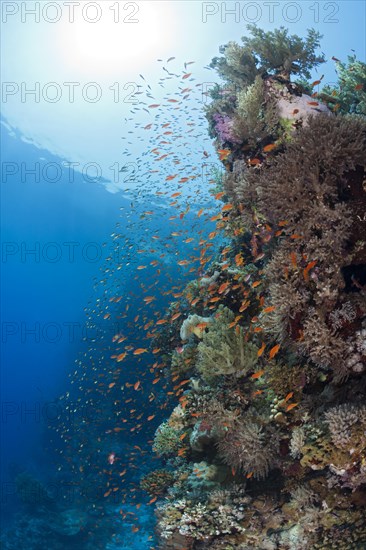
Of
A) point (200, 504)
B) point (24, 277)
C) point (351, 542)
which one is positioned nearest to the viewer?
point (351, 542)

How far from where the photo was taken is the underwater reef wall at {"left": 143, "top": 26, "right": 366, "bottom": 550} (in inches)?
180

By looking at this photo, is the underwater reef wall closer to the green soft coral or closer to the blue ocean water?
the green soft coral

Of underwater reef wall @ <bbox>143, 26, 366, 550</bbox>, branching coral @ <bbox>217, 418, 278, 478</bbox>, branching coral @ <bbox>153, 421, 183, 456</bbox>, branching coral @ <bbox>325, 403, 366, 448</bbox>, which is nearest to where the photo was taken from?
branching coral @ <bbox>325, 403, 366, 448</bbox>

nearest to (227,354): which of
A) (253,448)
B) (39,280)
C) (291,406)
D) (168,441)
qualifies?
(291,406)

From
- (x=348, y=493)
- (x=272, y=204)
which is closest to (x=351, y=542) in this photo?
(x=348, y=493)

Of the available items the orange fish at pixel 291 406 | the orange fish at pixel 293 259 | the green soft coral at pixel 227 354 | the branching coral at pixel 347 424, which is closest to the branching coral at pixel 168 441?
the green soft coral at pixel 227 354

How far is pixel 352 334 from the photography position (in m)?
4.56

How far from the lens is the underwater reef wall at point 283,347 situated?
4.58m

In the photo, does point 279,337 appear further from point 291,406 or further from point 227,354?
point 227,354

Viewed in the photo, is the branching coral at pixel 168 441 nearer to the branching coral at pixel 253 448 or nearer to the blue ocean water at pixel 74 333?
the blue ocean water at pixel 74 333

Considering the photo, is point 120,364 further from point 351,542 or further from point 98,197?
point 98,197

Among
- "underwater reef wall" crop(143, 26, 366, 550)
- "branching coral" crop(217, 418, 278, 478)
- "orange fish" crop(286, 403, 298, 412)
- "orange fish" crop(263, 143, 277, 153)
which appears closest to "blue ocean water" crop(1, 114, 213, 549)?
"underwater reef wall" crop(143, 26, 366, 550)

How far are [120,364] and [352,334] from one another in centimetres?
1744

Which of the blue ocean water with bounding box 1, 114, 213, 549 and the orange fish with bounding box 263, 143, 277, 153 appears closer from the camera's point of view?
the orange fish with bounding box 263, 143, 277, 153
